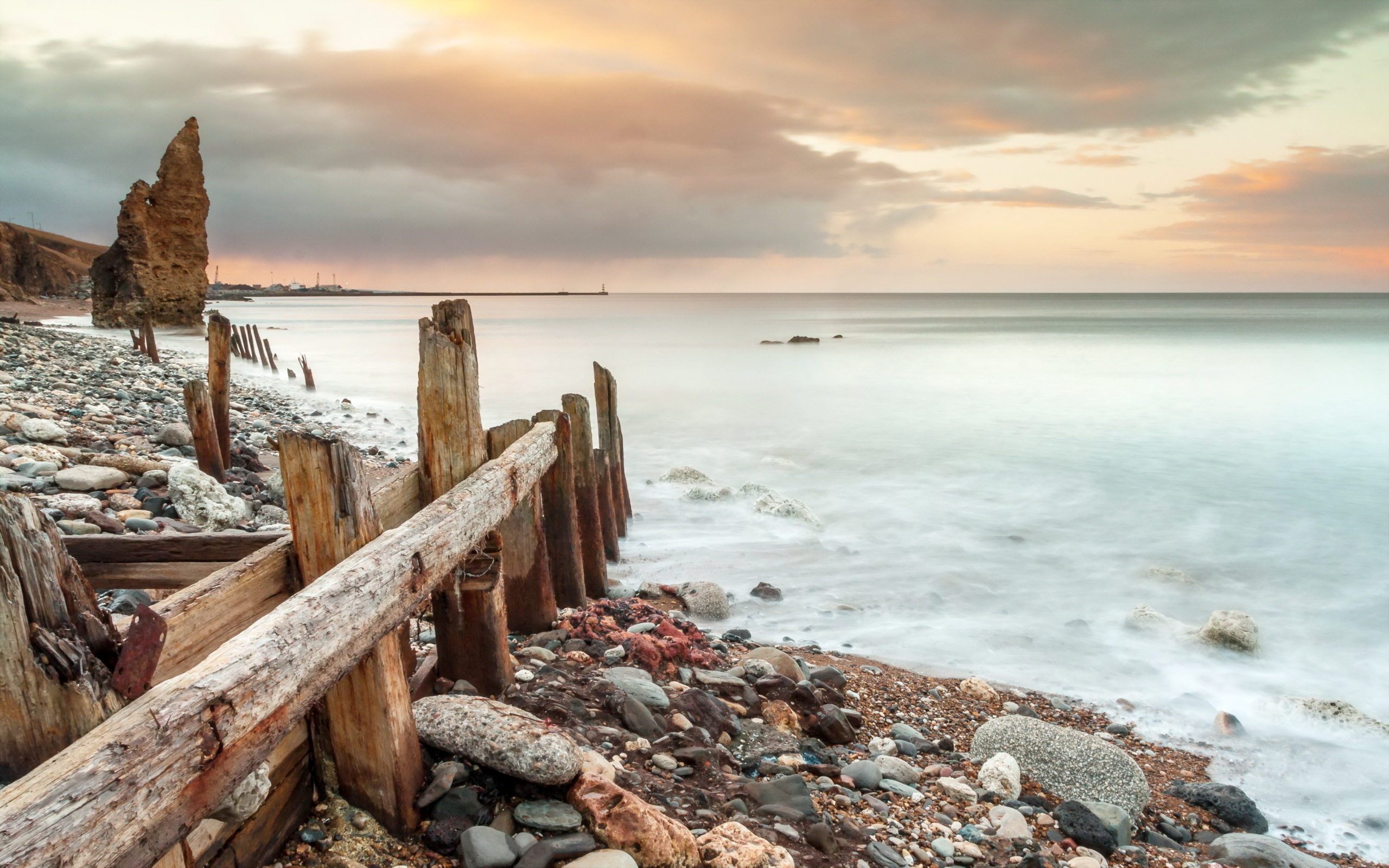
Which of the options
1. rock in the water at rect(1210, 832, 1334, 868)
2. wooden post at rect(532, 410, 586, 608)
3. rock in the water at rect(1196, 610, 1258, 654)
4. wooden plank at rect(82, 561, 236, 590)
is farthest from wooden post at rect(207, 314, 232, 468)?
rock in the water at rect(1196, 610, 1258, 654)

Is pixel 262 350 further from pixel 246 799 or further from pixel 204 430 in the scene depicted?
pixel 246 799

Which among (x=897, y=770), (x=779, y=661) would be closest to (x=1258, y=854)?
(x=897, y=770)

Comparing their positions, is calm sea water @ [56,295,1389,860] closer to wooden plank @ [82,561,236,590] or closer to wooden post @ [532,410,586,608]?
wooden post @ [532,410,586,608]

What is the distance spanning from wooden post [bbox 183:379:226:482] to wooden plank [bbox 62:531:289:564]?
5.99m

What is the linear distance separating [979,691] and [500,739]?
4214 millimetres

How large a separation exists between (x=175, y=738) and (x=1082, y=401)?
27.6 meters

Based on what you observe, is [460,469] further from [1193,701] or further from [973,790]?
[1193,701]

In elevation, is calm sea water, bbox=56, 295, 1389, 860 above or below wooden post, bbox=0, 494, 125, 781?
below

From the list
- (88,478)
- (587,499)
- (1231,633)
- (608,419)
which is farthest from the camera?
(608,419)

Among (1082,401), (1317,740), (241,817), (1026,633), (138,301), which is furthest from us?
(138,301)

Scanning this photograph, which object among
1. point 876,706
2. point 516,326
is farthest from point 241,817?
point 516,326

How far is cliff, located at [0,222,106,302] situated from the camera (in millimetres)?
71938

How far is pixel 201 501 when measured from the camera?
6.98 metres

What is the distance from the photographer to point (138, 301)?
1624 inches
